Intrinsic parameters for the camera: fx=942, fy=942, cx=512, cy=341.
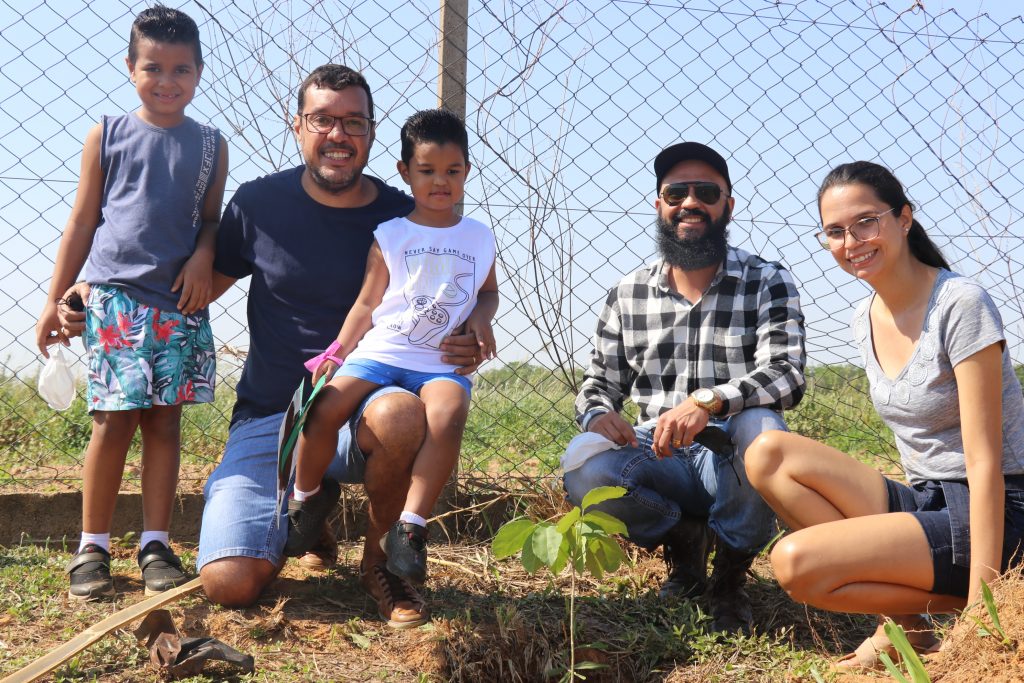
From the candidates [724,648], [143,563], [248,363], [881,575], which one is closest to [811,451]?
[881,575]

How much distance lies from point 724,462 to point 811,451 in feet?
1.22

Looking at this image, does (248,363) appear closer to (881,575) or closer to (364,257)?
(364,257)

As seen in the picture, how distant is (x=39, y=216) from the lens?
3.44 meters

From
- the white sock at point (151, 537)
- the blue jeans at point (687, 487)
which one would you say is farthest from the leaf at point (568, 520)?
the white sock at point (151, 537)

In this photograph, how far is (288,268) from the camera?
3.15 metres

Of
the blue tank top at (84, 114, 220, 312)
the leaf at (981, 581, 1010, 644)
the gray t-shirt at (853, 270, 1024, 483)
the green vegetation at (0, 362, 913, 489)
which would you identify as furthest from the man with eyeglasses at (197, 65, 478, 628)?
the leaf at (981, 581, 1010, 644)

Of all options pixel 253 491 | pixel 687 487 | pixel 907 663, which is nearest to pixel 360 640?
pixel 253 491

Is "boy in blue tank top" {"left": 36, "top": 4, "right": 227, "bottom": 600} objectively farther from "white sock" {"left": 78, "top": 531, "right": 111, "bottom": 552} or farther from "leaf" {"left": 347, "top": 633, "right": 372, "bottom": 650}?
"leaf" {"left": 347, "top": 633, "right": 372, "bottom": 650}

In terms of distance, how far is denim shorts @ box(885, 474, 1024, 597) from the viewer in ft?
7.64

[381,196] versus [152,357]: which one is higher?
[381,196]

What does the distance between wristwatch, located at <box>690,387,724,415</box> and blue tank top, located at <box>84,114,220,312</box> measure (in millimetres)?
1712

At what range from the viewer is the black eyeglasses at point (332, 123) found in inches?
122

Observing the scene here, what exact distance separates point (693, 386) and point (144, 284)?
1.79m

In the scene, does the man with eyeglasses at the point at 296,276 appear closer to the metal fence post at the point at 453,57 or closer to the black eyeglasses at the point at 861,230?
the metal fence post at the point at 453,57
